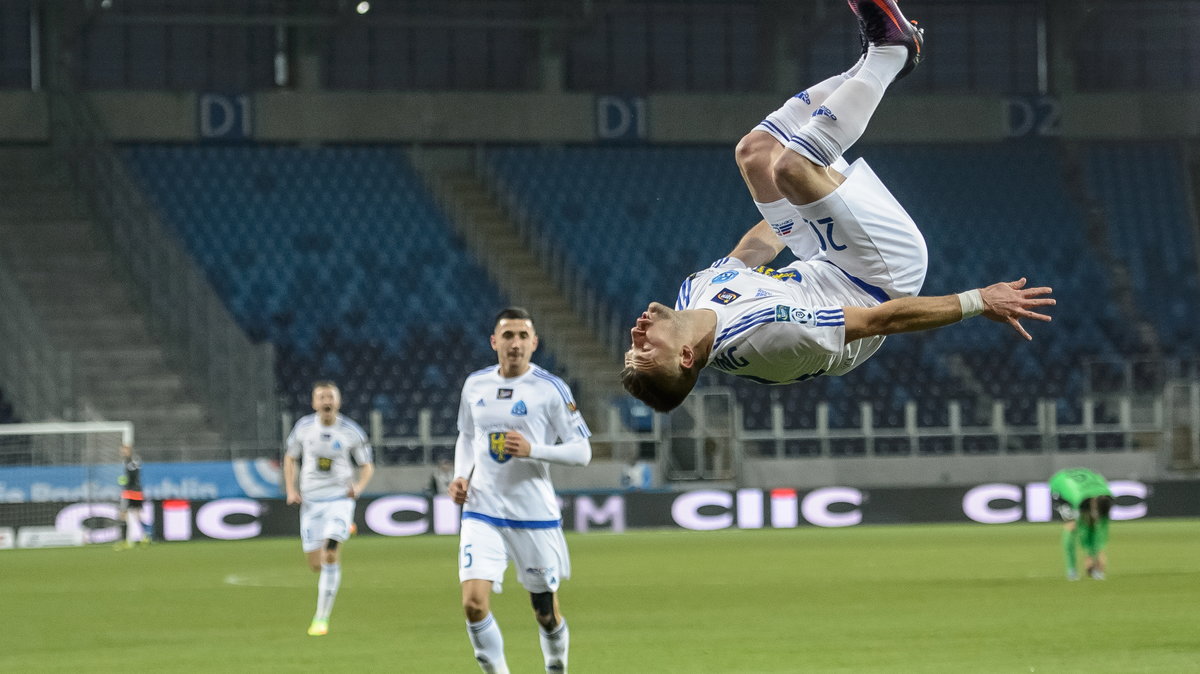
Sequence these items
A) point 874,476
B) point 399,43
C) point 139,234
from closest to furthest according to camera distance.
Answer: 1. point 874,476
2. point 139,234
3. point 399,43

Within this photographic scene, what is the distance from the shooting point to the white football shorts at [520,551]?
10109mm

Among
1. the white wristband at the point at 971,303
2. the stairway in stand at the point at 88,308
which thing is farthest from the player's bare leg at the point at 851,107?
the stairway in stand at the point at 88,308

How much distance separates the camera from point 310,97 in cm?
3472

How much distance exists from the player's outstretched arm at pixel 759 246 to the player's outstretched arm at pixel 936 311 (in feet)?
3.07

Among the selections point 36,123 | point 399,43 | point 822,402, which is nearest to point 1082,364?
point 822,402

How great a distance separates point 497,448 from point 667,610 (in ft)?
17.0

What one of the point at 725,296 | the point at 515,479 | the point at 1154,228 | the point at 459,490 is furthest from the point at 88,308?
the point at 725,296

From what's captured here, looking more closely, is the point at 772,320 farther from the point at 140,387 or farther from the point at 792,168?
the point at 140,387

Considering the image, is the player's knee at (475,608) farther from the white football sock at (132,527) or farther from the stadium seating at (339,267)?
the stadium seating at (339,267)

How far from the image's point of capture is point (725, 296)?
696cm

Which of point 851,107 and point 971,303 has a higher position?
point 851,107

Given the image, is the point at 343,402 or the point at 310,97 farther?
the point at 310,97

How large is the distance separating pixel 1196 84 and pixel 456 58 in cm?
1646

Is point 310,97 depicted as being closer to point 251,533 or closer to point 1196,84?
point 251,533
